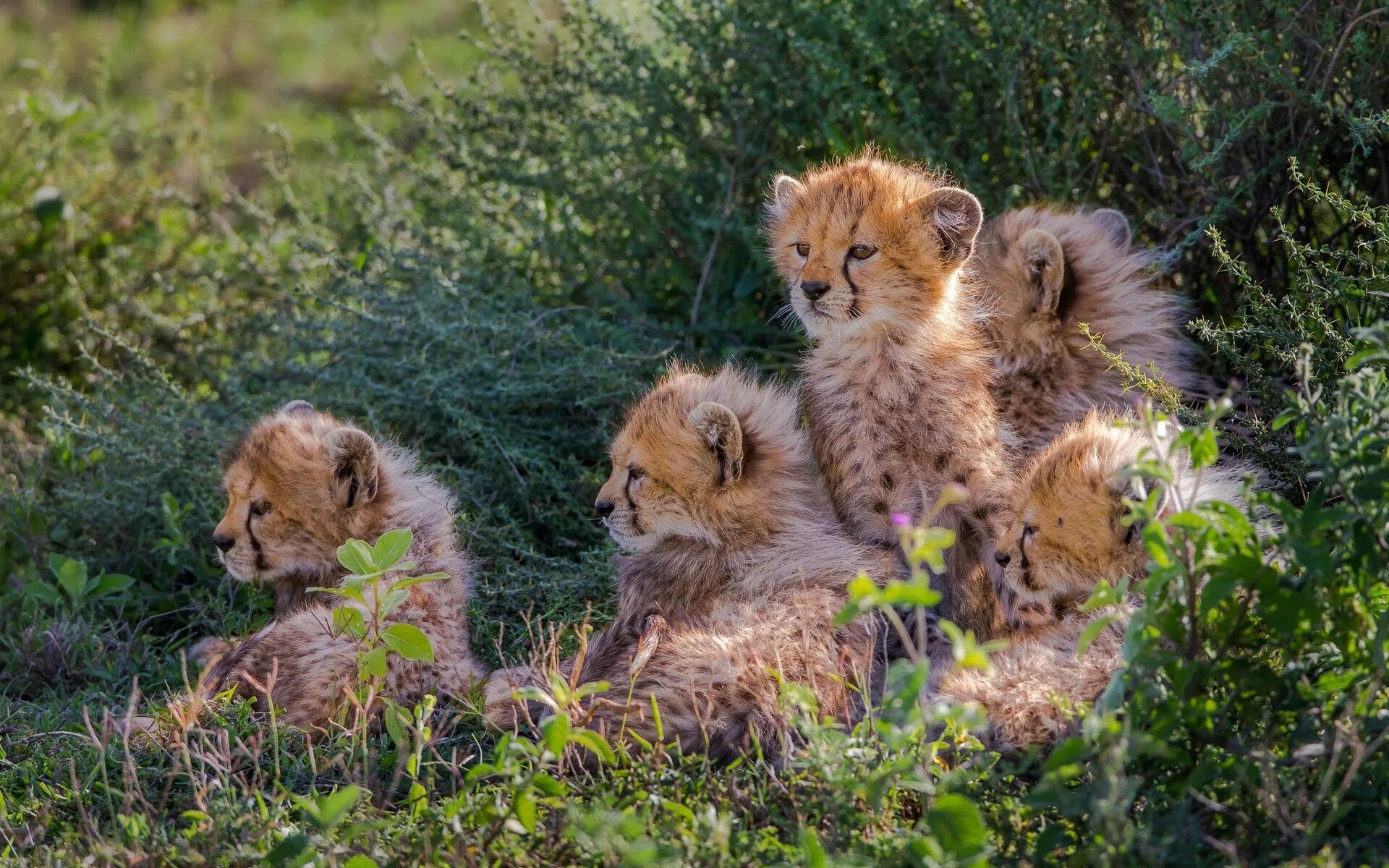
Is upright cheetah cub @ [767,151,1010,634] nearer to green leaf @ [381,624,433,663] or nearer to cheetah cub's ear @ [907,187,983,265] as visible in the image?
cheetah cub's ear @ [907,187,983,265]

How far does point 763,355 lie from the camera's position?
491 cm

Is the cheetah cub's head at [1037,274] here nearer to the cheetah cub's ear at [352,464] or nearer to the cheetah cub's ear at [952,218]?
the cheetah cub's ear at [952,218]

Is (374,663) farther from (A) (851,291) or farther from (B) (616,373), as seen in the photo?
(B) (616,373)

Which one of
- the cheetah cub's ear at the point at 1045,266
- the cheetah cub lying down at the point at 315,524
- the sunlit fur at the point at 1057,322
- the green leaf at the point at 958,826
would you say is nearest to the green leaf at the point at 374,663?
the cheetah cub lying down at the point at 315,524

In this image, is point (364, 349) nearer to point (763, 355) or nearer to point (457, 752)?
point (763, 355)

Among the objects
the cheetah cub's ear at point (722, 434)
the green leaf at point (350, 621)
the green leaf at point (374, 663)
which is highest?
the cheetah cub's ear at point (722, 434)

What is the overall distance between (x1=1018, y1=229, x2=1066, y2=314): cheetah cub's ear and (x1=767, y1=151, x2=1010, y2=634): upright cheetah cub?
230 millimetres

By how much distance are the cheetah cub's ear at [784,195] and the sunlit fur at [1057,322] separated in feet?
1.94

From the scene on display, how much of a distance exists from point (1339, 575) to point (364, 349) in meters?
3.34

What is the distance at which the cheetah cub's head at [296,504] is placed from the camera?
388cm

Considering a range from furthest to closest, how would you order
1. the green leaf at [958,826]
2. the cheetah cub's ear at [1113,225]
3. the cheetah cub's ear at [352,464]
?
the cheetah cub's ear at [1113,225] < the cheetah cub's ear at [352,464] < the green leaf at [958,826]

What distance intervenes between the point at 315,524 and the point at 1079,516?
6.72ft

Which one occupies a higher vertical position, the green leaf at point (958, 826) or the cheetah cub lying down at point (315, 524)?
the green leaf at point (958, 826)

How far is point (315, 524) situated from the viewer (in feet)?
12.8
